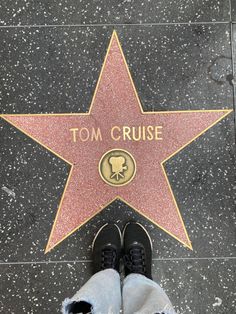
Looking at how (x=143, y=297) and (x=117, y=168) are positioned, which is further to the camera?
(x=117, y=168)

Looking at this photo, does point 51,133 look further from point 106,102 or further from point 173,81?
point 173,81

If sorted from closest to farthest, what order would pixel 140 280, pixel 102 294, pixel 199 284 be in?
pixel 102 294 < pixel 140 280 < pixel 199 284

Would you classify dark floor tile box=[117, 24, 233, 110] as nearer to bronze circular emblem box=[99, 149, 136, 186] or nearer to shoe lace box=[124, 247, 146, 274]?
bronze circular emblem box=[99, 149, 136, 186]

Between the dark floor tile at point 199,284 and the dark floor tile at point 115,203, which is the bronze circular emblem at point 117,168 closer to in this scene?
the dark floor tile at point 115,203

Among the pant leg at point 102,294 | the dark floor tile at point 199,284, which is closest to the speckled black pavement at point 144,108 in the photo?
the dark floor tile at point 199,284

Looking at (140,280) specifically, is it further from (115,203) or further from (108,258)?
(115,203)

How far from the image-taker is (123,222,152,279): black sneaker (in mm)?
1257

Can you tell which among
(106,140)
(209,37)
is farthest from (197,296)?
(209,37)

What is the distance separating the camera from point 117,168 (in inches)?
51.1

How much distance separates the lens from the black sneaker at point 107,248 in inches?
49.8

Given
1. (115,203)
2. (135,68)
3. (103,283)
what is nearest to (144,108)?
(135,68)

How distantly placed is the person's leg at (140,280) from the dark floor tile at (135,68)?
0.42m

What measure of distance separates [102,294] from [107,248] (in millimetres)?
234

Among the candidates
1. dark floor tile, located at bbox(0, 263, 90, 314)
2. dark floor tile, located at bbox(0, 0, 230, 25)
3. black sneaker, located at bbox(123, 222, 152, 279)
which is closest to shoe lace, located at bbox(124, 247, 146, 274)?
black sneaker, located at bbox(123, 222, 152, 279)
